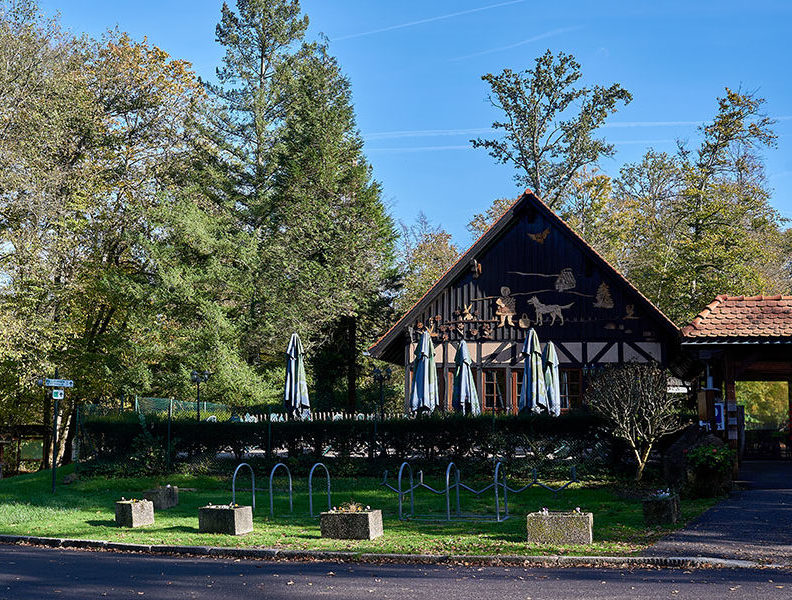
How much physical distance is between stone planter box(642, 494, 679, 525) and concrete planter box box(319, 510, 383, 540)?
418cm

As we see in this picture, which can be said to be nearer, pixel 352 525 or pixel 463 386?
pixel 352 525

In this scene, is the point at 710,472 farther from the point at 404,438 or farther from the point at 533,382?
the point at 404,438

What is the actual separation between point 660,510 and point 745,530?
1.25 metres

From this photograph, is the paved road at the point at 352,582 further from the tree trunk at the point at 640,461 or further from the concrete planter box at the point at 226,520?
the tree trunk at the point at 640,461

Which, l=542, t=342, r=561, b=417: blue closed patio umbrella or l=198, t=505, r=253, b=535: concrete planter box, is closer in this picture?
l=198, t=505, r=253, b=535: concrete planter box

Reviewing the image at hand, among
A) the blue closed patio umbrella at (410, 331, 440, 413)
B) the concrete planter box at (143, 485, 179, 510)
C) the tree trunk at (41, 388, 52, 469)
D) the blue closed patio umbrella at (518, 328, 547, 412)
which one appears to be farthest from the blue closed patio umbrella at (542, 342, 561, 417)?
the tree trunk at (41, 388, 52, 469)

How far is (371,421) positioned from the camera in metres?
21.4

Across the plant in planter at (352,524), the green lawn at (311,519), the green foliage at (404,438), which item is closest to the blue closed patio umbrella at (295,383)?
the green foliage at (404,438)

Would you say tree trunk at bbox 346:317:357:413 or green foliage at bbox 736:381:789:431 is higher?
tree trunk at bbox 346:317:357:413

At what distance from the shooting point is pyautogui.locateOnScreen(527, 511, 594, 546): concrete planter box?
12.2m

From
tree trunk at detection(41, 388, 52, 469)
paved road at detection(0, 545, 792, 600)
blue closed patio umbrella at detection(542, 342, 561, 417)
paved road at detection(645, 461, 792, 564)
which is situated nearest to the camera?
paved road at detection(0, 545, 792, 600)

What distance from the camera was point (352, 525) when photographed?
13180mm

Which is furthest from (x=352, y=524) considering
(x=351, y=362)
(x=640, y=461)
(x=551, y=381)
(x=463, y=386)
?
(x=351, y=362)

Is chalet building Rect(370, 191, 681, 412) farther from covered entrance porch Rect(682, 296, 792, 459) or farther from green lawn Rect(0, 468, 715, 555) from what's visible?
green lawn Rect(0, 468, 715, 555)
